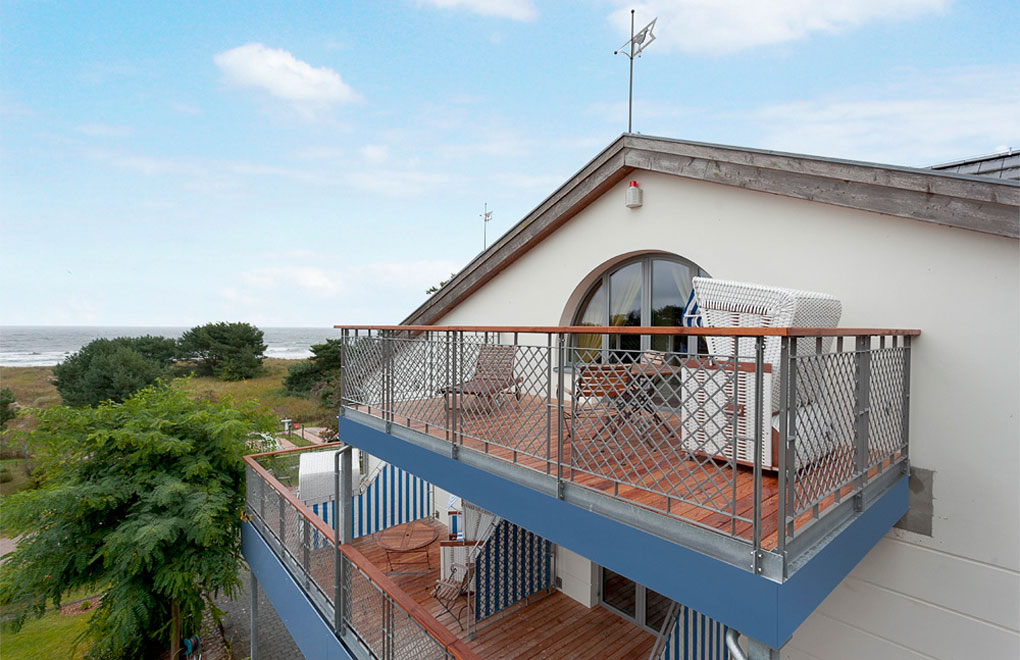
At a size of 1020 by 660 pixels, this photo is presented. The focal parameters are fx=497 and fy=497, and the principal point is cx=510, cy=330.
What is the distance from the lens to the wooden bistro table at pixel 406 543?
8.02 meters

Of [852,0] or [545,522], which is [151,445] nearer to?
[545,522]

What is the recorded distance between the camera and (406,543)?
8.21m

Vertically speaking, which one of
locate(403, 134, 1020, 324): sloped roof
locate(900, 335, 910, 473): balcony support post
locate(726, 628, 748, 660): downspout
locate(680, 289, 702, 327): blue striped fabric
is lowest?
locate(726, 628, 748, 660): downspout

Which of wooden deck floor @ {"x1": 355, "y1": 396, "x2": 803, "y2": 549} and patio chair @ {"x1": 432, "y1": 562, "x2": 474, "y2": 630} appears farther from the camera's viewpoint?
patio chair @ {"x1": 432, "y1": 562, "x2": 474, "y2": 630}

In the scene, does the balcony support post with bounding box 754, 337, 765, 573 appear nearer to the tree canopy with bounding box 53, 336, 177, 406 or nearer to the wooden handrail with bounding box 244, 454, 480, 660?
the wooden handrail with bounding box 244, 454, 480, 660

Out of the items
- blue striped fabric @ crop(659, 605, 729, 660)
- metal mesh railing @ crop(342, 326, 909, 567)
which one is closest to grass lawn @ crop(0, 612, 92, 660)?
metal mesh railing @ crop(342, 326, 909, 567)

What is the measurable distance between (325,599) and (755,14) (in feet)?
36.6

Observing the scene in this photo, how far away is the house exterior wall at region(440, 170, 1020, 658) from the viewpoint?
142 inches

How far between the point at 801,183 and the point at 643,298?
2.29m

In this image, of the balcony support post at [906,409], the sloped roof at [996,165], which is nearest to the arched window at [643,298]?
the balcony support post at [906,409]

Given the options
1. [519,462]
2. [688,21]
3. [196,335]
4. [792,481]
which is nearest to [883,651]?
[792,481]


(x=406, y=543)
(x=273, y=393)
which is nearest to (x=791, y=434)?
(x=406, y=543)

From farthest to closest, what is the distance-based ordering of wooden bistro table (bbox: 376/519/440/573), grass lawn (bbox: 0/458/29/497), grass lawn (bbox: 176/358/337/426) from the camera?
grass lawn (bbox: 176/358/337/426)
grass lawn (bbox: 0/458/29/497)
wooden bistro table (bbox: 376/519/440/573)

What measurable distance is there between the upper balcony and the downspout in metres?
0.07
